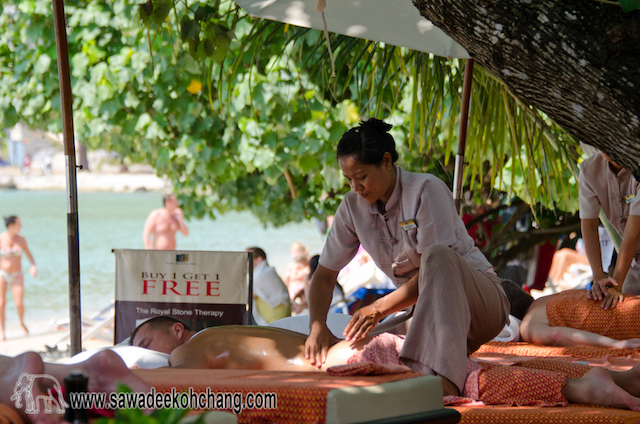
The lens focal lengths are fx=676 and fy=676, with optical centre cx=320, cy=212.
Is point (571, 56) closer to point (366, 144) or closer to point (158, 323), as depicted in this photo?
point (366, 144)

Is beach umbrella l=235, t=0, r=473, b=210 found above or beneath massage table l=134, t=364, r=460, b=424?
above

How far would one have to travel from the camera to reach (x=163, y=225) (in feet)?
27.8

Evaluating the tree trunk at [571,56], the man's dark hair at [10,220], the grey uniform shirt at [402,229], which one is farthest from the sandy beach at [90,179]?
the tree trunk at [571,56]

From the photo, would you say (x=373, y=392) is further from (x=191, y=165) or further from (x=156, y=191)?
(x=156, y=191)

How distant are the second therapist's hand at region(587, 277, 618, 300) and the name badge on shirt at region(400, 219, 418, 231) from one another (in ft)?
4.56

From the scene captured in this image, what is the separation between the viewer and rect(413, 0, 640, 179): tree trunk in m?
1.59

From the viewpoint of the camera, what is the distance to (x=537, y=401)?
2.20 metres

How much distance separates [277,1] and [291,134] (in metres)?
3.17

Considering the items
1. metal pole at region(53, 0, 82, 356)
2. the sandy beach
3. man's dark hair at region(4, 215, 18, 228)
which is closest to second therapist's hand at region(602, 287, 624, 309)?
metal pole at region(53, 0, 82, 356)

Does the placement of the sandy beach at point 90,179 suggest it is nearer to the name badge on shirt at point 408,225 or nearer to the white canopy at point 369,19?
the white canopy at point 369,19

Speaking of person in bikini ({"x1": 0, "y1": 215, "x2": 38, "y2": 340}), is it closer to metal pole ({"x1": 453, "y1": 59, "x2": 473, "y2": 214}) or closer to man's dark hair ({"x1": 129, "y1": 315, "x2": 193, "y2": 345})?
man's dark hair ({"x1": 129, "y1": 315, "x2": 193, "y2": 345})

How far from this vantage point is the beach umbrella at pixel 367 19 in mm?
3002

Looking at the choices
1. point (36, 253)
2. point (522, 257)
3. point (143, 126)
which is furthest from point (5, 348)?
point (36, 253)

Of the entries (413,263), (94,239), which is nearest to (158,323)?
(413,263)
